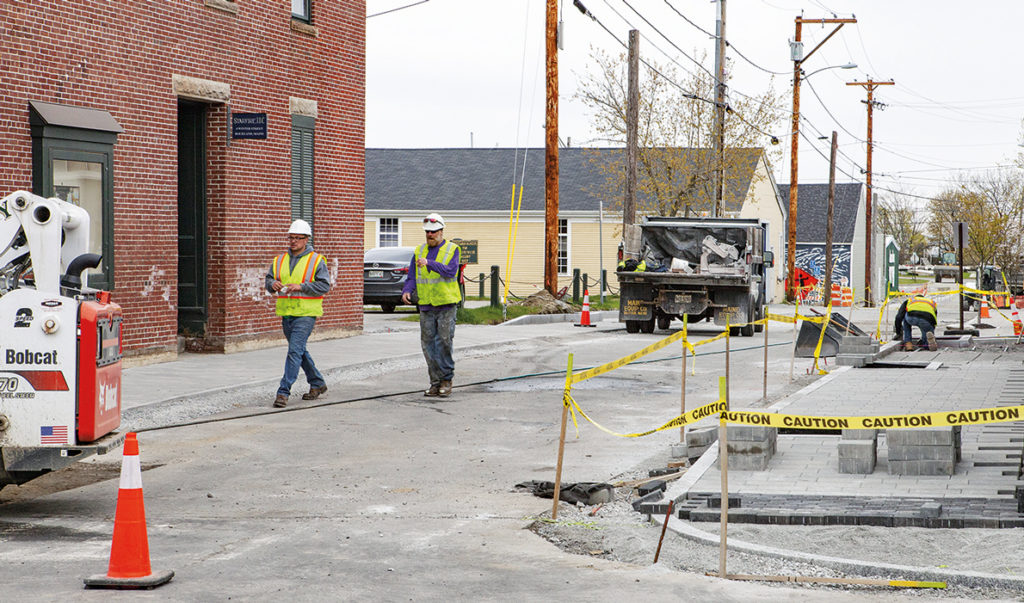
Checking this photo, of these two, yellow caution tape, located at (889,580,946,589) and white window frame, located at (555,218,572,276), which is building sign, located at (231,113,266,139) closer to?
yellow caution tape, located at (889,580,946,589)

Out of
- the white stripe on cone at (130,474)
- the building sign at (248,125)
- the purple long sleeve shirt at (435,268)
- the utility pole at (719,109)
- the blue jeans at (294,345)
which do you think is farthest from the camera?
the utility pole at (719,109)

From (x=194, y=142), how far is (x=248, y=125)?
86 cm

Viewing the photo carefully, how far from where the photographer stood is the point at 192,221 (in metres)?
17.8

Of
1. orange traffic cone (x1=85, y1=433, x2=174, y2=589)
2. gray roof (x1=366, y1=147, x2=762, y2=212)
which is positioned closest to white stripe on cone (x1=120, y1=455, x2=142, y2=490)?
orange traffic cone (x1=85, y1=433, x2=174, y2=589)

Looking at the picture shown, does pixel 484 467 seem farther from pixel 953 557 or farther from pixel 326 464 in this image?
pixel 953 557

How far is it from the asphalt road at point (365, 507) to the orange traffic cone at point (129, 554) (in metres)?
0.08

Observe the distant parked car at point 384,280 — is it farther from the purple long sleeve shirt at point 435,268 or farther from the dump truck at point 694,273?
the purple long sleeve shirt at point 435,268

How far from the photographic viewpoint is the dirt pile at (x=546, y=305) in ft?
96.6

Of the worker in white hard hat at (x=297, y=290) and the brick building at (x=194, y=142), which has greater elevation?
the brick building at (x=194, y=142)

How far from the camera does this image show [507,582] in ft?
19.9

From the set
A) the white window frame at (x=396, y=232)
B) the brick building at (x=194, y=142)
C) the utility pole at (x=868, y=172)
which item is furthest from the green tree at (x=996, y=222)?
the brick building at (x=194, y=142)

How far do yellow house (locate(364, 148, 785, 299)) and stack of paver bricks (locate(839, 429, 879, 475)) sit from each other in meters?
36.1

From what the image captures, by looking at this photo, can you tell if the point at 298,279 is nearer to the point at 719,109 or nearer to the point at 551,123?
the point at 551,123

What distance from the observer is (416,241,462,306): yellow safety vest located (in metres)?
13.5
